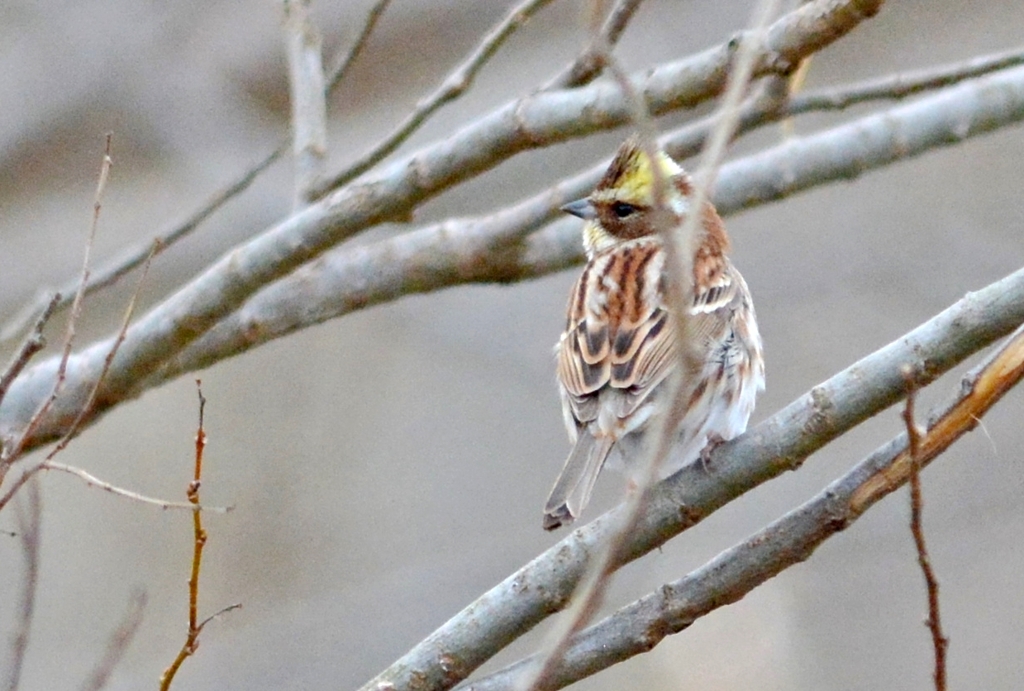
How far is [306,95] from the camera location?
5.25 m

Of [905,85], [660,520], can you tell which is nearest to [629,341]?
[660,520]

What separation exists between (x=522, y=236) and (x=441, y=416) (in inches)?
268

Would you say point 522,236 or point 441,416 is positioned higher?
point 441,416

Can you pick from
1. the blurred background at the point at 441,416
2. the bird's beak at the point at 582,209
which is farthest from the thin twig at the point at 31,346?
the blurred background at the point at 441,416

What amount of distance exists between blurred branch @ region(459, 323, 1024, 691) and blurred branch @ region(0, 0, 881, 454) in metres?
1.09

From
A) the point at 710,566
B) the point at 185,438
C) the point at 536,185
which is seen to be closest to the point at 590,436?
the point at 710,566

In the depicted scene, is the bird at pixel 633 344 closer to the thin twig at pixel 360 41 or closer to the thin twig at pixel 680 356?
the thin twig at pixel 360 41

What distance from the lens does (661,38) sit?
10016mm

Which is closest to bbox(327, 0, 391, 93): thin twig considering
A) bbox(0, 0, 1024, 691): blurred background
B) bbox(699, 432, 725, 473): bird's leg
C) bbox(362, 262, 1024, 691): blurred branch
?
bbox(699, 432, 725, 473): bird's leg

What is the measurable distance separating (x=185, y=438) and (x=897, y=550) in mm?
5757

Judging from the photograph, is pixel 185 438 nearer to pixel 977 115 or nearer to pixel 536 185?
pixel 536 185

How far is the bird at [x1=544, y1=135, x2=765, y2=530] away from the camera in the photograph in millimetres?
4402

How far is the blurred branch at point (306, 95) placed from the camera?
202 inches

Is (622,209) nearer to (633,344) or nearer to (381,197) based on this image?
(633,344)
